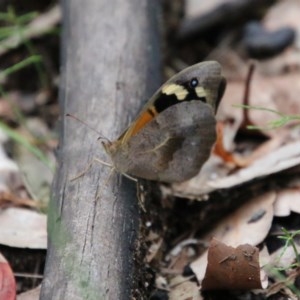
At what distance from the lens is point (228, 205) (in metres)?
3.42

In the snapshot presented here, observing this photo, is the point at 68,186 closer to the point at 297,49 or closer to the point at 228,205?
the point at 228,205

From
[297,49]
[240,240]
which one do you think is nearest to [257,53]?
[297,49]

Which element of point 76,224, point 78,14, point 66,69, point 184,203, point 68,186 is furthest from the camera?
point 78,14

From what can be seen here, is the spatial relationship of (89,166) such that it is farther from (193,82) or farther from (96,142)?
(193,82)

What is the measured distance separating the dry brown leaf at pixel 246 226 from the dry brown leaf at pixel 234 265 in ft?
0.59

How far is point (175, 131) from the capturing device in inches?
126

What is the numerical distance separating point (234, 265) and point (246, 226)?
0.47 m

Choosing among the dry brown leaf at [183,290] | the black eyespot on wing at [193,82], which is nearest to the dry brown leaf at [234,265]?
the dry brown leaf at [183,290]

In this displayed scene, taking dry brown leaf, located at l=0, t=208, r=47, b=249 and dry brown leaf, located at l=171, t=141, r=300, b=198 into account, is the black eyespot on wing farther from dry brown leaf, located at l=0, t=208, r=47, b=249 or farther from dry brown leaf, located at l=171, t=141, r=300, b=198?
dry brown leaf, located at l=0, t=208, r=47, b=249

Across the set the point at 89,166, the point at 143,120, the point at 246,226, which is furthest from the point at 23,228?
the point at 246,226

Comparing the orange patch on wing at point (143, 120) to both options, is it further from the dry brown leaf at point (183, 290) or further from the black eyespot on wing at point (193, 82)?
the dry brown leaf at point (183, 290)

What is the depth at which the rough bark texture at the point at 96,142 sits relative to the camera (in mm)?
2564

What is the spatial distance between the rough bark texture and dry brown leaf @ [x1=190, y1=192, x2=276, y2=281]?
1.24 ft

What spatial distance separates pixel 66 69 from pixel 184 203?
99cm
